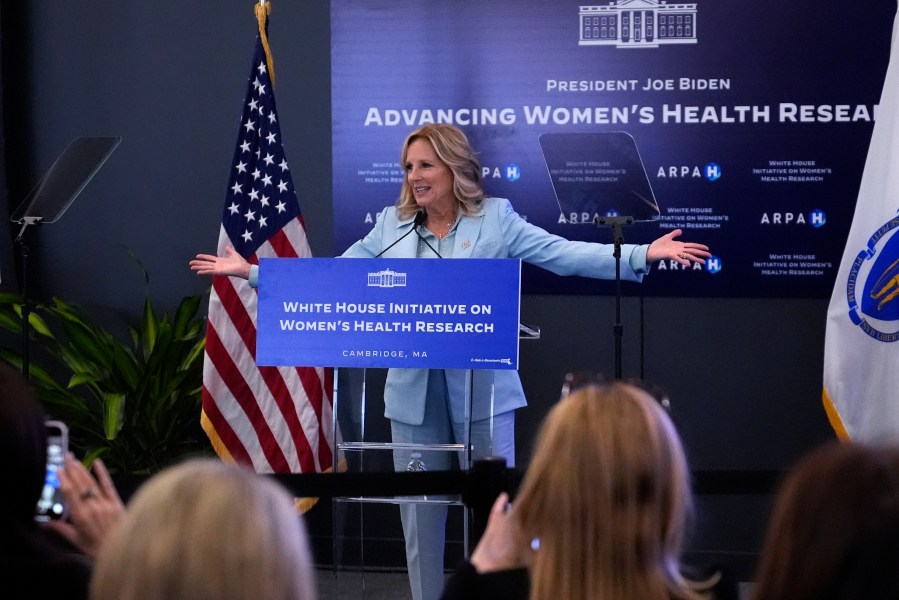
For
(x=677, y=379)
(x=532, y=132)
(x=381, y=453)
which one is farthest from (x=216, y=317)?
(x=677, y=379)

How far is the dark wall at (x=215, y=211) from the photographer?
5129 mm

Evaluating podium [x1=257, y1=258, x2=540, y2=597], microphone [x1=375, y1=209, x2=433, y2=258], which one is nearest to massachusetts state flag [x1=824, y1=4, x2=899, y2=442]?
podium [x1=257, y1=258, x2=540, y2=597]

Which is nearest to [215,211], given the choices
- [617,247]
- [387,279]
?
[387,279]

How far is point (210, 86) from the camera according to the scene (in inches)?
215

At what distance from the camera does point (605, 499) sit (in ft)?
5.21

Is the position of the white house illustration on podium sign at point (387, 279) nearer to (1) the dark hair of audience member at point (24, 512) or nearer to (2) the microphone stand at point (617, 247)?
(2) the microphone stand at point (617, 247)

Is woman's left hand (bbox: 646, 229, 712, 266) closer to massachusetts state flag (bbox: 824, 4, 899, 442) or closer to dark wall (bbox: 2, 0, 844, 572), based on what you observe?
massachusetts state flag (bbox: 824, 4, 899, 442)

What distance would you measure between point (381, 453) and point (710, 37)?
2.46m

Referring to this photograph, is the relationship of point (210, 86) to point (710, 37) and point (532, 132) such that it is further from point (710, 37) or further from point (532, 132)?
point (710, 37)

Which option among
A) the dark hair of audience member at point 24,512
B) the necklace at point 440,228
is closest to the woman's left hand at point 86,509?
the dark hair of audience member at point 24,512

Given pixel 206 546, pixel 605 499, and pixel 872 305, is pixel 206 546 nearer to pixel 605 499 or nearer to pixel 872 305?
pixel 605 499

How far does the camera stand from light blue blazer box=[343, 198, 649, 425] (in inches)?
150

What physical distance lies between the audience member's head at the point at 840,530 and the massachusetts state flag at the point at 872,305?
3.43 meters

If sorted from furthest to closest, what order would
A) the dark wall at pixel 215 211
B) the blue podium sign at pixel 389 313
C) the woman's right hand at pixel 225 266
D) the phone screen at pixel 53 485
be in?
the dark wall at pixel 215 211, the woman's right hand at pixel 225 266, the blue podium sign at pixel 389 313, the phone screen at pixel 53 485
